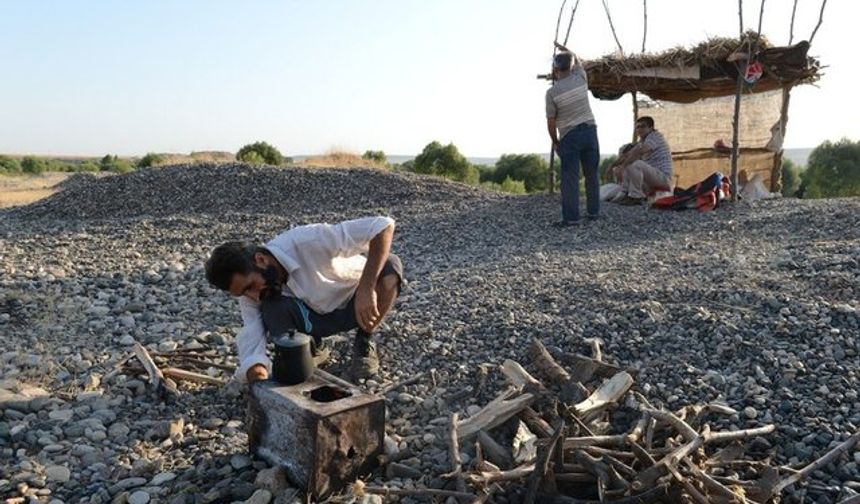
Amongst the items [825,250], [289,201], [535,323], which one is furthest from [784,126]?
Answer: [535,323]

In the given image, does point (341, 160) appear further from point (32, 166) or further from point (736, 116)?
point (32, 166)

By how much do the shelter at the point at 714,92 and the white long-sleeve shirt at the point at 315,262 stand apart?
302 inches

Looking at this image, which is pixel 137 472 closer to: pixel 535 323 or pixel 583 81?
pixel 535 323

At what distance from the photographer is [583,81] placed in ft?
24.6

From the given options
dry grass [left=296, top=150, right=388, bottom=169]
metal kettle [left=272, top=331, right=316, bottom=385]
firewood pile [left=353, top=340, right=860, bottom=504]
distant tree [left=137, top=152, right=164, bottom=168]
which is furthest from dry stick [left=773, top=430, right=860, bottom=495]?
distant tree [left=137, top=152, right=164, bottom=168]

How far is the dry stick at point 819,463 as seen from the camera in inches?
89.5

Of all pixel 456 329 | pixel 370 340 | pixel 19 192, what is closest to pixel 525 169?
pixel 19 192

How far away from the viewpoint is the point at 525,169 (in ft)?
84.9

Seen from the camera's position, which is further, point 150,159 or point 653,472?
point 150,159

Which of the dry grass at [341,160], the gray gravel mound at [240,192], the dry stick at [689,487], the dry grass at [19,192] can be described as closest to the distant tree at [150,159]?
the dry grass at [19,192]

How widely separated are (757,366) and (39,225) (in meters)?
8.80

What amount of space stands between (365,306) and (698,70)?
8222mm

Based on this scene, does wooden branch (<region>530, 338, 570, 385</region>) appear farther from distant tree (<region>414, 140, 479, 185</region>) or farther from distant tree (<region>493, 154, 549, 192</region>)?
distant tree (<region>493, 154, 549, 192</region>)

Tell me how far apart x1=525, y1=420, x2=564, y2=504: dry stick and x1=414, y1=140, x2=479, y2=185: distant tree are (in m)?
16.6
